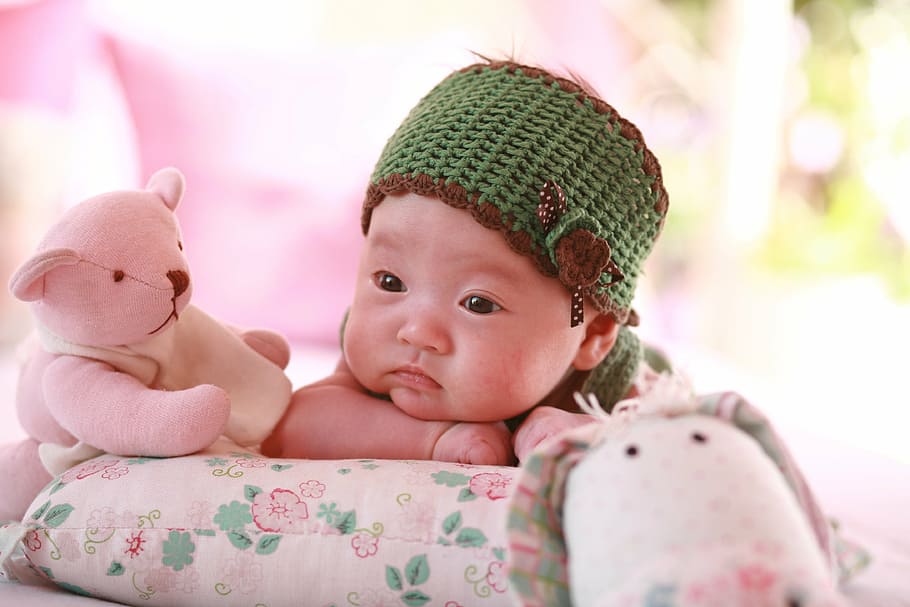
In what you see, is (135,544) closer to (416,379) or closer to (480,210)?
(416,379)

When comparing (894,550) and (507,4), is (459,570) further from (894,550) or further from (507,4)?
(507,4)

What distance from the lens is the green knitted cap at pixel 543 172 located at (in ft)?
3.05

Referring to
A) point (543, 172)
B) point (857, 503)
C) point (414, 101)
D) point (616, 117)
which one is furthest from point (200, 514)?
point (414, 101)

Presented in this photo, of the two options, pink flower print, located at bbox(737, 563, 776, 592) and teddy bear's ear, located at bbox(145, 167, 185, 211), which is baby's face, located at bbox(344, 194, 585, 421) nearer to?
teddy bear's ear, located at bbox(145, 167, 185, 211)

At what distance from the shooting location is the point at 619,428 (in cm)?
69

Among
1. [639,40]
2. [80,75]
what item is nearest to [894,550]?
[80,75]

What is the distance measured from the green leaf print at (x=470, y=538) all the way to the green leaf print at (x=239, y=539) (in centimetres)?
18

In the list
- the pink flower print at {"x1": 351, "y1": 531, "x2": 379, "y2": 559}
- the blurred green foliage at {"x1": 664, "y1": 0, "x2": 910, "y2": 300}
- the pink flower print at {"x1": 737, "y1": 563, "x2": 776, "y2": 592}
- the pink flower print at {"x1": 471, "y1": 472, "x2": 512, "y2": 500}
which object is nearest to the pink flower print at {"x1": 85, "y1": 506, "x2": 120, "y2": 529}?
the pink flower print at {"x1": 351, "y1": 531, "x2": 379, "y2": 559}

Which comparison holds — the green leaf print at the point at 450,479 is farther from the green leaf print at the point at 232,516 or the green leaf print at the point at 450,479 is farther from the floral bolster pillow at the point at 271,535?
the green leaf print at the point at 232,516

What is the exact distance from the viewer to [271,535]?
Answer: 80 cm

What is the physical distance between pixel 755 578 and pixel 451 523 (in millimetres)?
282

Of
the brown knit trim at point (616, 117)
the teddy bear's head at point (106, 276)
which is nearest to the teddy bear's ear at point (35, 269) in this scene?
the teddy bear's head at point (106, 276)

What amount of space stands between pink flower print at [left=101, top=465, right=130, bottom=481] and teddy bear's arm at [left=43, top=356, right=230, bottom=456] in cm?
2

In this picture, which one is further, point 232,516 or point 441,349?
point 441,349
